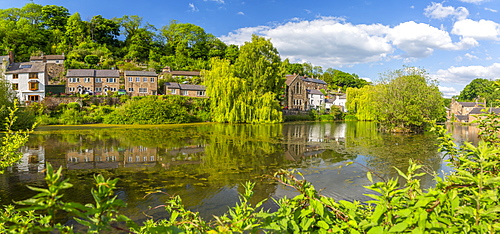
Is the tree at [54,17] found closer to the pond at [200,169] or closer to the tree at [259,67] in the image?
the tree at [259,67]

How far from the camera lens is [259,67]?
45.2 meters

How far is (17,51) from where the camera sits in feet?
250

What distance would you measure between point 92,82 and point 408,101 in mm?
59079

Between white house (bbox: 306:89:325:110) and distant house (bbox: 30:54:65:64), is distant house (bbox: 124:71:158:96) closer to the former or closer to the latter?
distant house (bbox: 30:54:65:64)

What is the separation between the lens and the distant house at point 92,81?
57406 mm

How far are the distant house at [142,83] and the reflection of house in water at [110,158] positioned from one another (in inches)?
1675

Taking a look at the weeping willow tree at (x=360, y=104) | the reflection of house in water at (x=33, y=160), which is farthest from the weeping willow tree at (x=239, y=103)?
the reflection of house in water at (x=33, y=160)

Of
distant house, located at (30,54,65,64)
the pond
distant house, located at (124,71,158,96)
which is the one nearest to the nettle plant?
the pond

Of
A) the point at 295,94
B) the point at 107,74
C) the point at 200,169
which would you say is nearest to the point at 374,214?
the point at 200,169

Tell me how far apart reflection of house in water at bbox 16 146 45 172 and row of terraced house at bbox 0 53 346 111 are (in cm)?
2775

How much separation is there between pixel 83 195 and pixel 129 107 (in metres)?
34.5

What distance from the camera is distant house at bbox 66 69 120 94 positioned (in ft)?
188

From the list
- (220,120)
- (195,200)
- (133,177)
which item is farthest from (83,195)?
(220,120)

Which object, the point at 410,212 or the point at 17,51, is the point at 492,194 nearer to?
the point at 410,212
